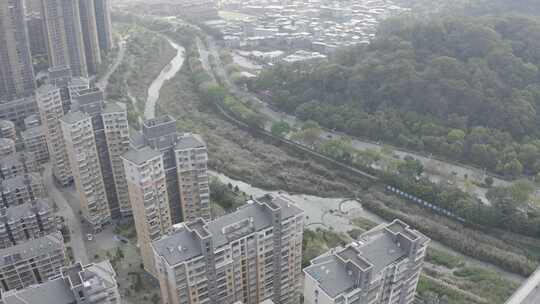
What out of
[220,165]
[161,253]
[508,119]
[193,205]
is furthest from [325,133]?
[161,253]

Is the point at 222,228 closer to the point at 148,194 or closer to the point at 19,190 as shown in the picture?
the point at 148,194

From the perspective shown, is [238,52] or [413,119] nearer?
Result: [413,119]

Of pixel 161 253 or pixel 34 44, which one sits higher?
pixel 34 44

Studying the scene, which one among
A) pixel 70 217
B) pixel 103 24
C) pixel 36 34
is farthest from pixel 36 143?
pixel 103 24

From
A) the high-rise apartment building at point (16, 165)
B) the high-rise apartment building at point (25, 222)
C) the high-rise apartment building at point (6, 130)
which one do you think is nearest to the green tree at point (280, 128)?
the high-rise apartment building at point (16, 165)

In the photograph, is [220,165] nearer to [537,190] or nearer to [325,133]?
[325,133]

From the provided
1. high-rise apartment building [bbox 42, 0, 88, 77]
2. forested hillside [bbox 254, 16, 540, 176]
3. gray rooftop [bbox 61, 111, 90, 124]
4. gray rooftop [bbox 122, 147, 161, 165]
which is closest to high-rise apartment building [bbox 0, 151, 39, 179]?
gray rooftop [bbox 61, 111, 90, 124]
